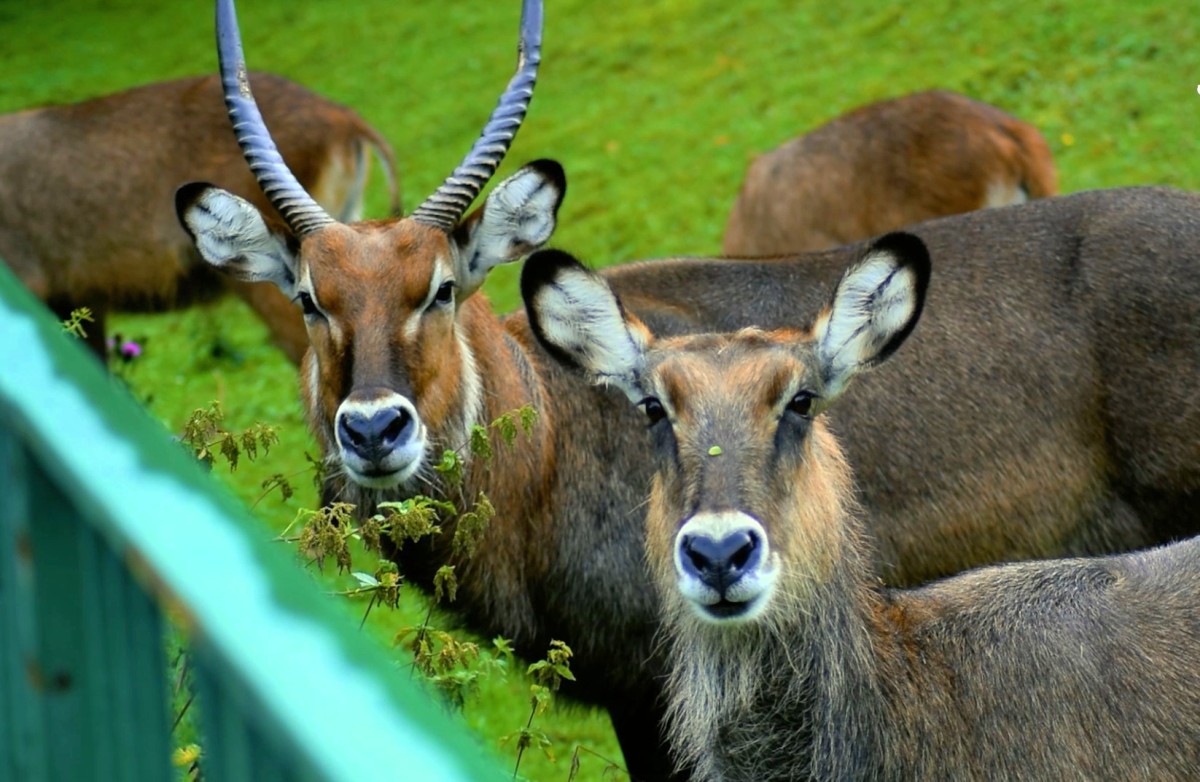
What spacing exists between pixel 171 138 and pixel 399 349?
18.4 ft

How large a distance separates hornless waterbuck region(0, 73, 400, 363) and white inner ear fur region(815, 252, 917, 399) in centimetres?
598

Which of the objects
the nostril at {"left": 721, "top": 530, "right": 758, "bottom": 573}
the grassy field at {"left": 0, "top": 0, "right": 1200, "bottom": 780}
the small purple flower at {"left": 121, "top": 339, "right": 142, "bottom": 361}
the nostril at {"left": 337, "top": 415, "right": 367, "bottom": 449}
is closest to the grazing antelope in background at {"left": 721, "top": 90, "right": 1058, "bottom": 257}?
the grassy field at {"left": 0, "top": 0, "right": 1200, "bottom": 780}

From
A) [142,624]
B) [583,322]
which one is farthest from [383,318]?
[142,624]

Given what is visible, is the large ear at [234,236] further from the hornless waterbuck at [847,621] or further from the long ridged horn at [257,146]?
the hornless waterbuck at [847,621]

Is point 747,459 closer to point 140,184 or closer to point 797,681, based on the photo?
point 797,681

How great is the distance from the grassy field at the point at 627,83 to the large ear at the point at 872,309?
5.04 meters

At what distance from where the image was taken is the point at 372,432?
16.2 feet

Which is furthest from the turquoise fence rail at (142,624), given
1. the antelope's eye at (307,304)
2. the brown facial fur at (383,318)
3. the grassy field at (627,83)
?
the grassy field at (627,83)

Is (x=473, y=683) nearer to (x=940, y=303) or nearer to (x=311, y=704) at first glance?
(x=940, y=303)

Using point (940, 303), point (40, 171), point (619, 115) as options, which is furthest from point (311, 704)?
point (619, 115)

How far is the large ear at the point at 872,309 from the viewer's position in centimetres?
434

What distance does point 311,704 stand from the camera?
4.06ft

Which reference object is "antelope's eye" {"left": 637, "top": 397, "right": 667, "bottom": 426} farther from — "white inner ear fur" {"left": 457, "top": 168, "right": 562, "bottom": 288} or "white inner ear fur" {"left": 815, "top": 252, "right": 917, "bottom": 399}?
"white inner ear fur" {"left": 457, "top": 168, "right": 562, "bottom": 288}

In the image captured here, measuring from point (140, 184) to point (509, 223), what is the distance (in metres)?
5.06
